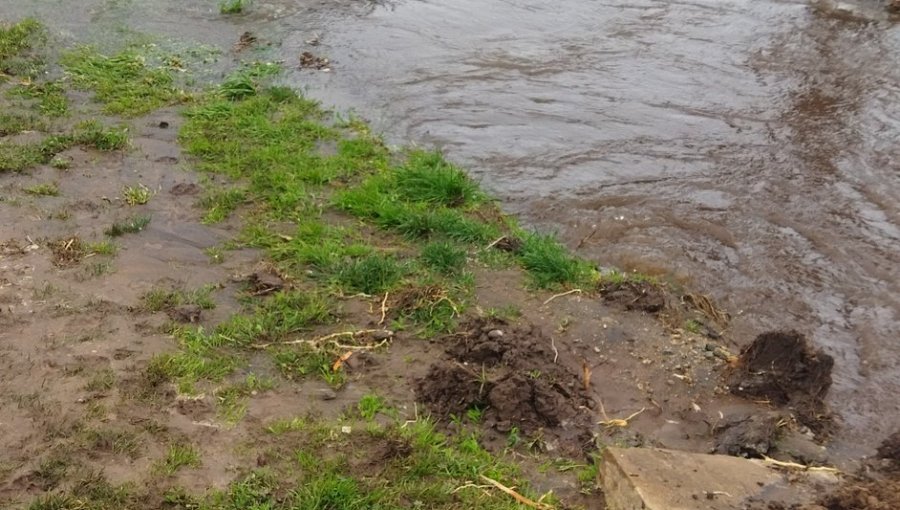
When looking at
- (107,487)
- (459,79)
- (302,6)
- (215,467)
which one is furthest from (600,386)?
(302,6)

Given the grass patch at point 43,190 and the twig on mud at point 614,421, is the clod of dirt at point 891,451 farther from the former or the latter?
the grass patch at point 43,190

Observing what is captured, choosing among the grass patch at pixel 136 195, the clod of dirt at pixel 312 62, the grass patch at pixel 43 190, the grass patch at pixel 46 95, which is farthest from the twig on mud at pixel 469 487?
the clod of dirt at pixel 312 62

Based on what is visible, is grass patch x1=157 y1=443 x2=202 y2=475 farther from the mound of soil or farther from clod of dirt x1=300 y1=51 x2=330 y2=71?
clod of dirt x1=300 y1=51 x2=330 y2=71

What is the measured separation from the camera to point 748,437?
4246 mm

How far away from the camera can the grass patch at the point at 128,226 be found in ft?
18.7

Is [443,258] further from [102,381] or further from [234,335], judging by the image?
[102,381]

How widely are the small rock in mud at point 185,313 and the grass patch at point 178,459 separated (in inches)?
46.6

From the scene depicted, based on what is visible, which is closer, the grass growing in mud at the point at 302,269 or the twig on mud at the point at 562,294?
the grass growing in mud at the point at 302,269

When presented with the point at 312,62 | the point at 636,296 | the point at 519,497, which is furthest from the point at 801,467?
the point at 312,62

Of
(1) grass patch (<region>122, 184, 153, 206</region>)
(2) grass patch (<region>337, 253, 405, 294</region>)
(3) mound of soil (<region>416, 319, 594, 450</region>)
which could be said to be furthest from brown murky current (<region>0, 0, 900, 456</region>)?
(1) grass patch (<region>122, 184, 153, 206</region>)

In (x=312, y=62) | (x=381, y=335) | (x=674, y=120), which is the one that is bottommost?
(x=381, y=335)

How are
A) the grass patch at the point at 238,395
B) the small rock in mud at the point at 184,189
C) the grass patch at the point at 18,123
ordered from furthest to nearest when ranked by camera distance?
the grass patch at the point at 18,123, the small rock in mud at the point at 184,189, the grass patch at the point at 238,395

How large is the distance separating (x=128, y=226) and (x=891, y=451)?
16.2 feet

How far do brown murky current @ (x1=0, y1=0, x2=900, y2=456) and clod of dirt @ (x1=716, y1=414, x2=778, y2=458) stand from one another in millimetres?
579
